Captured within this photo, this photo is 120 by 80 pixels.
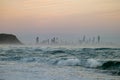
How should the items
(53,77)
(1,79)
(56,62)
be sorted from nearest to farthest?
(1,79) < (53,77) < (56,62)

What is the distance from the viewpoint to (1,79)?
12.9 meters

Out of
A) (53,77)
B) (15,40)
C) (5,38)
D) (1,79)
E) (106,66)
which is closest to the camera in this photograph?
(1,79)

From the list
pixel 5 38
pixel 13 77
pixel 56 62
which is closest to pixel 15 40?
pixel 5 38

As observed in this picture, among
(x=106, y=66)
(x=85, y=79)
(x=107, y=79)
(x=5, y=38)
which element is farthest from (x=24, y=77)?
(x=5, y=38)

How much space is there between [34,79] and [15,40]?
117 metres

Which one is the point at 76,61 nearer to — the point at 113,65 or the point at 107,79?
the point at 113,65

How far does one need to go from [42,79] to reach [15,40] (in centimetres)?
11714

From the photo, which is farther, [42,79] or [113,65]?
[113,65]

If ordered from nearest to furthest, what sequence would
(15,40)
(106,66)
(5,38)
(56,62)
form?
(106,66), (56,62), (5,38), (15,40)

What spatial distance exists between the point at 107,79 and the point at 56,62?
9.81 metres

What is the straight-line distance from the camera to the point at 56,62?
915 inches

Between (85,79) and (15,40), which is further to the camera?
(15,40)

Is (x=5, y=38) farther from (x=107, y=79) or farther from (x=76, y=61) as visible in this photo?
(x=107, y=79)

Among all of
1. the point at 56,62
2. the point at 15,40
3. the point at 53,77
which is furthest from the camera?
the point at 15,40
